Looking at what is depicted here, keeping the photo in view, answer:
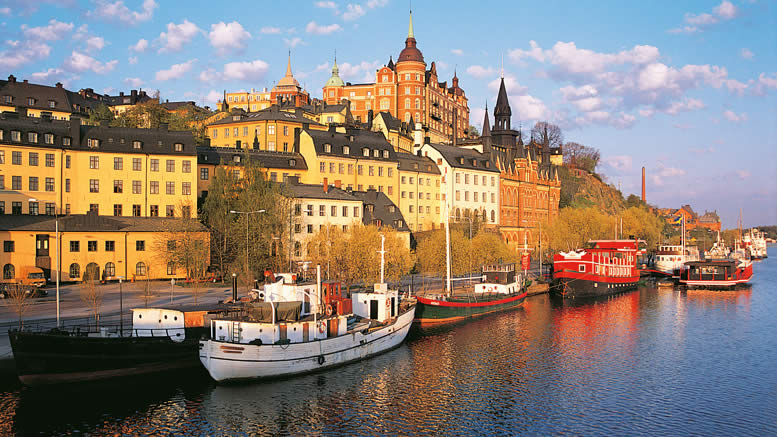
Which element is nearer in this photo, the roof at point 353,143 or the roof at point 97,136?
the roof at point 97,136

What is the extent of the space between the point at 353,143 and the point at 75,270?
4997 centimetres

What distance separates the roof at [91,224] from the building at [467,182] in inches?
2003

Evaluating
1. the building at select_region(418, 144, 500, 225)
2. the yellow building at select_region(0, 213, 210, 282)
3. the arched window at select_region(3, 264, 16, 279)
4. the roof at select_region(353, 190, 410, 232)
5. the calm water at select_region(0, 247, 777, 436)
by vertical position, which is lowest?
the calm water at select_region(0, 247, 777, 436)

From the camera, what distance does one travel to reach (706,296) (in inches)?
3583

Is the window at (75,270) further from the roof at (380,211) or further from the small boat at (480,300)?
the small boat at (480,300)

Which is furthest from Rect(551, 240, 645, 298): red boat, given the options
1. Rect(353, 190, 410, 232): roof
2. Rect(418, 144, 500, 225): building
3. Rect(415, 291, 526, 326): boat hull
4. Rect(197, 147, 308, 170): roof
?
Rect(197, 147, 308, 170): roof

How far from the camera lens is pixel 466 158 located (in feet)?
417

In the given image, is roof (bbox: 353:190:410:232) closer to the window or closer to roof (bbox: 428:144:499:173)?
roof (bbox: 428:144:499:173)

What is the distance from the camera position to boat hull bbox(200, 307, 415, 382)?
126ft

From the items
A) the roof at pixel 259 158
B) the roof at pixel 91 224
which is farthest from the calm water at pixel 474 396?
the roof at pixel 259 158

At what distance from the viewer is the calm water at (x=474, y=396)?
33281 millimetres

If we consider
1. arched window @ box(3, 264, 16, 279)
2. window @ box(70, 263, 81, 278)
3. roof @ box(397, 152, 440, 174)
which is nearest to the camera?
arched window @ box(3, 264, 16, 279)

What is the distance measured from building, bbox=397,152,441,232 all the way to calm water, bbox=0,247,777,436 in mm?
58819

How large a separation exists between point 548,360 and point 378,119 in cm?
9617
